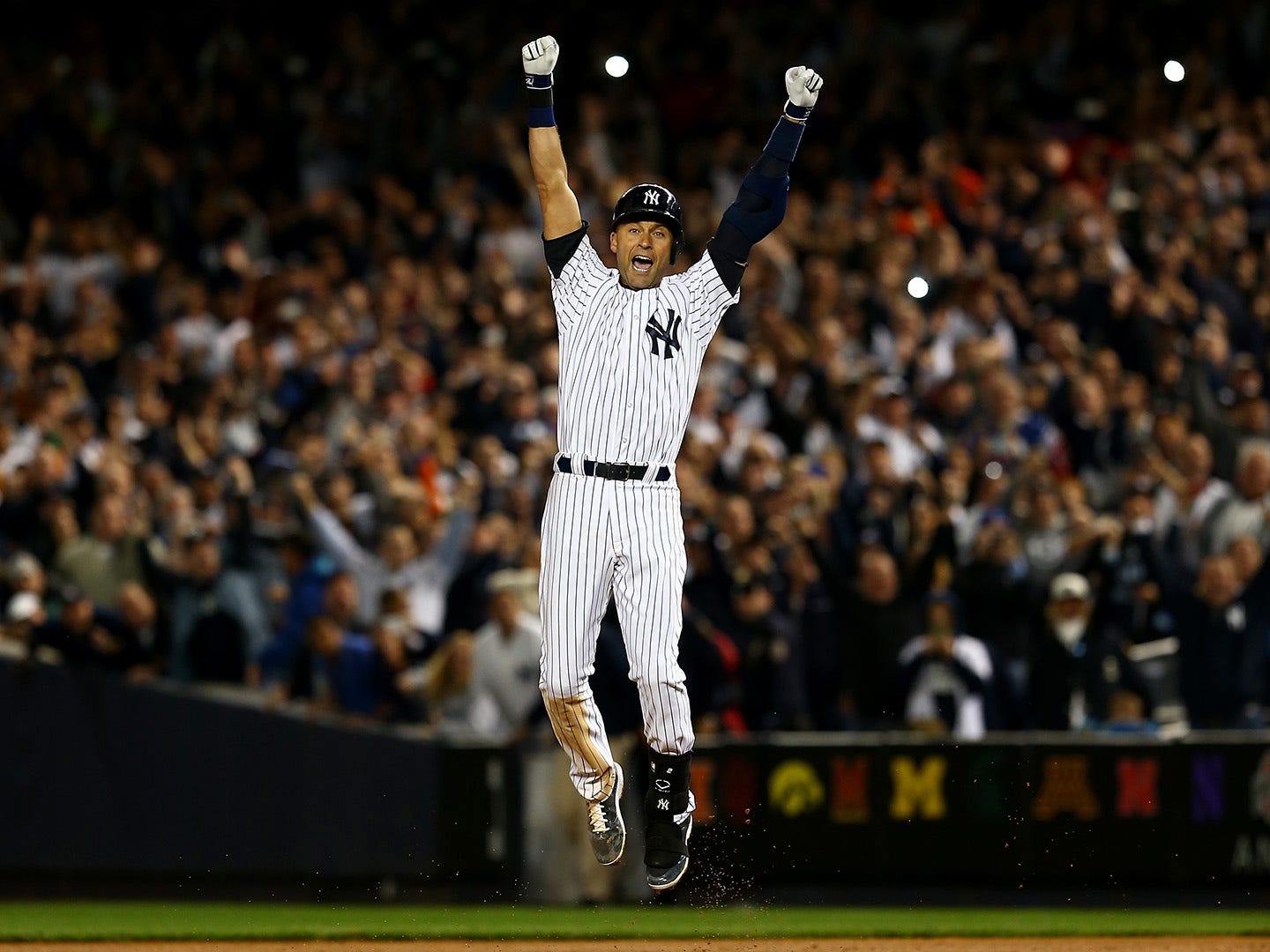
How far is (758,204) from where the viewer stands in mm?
8172

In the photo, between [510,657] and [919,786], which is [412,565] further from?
[919,786]

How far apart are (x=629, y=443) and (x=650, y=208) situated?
35.3 inches

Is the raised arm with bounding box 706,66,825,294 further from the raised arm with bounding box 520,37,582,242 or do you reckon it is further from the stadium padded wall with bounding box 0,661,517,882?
the stadium padded wall with bounding box 0,661,517,882

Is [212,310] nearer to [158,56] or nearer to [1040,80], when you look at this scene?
[158,56]

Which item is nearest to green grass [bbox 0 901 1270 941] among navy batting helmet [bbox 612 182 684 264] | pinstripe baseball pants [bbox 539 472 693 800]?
pinstripe baseball pants [bbox 539 472 693 800]

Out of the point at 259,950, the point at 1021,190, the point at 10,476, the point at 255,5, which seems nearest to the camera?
the point at 259,950

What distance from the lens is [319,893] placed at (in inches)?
501

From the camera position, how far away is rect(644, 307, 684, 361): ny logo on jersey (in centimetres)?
799

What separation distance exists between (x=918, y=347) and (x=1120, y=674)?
3.09m

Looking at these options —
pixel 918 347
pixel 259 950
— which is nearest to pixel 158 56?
pixel 918 347

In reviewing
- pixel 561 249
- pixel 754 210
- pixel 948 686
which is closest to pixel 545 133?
pixel 561 249

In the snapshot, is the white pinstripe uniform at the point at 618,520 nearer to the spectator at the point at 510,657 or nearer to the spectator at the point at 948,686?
the spectator at the point at 510,657

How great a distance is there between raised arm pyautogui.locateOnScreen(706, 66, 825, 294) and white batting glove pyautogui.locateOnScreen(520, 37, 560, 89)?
86 cm

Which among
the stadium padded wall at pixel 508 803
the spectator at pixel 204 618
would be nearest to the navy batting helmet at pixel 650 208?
the stadium padded wall at pixel 508 803
